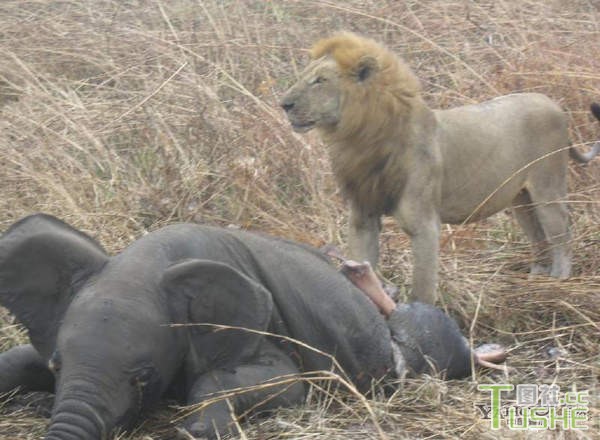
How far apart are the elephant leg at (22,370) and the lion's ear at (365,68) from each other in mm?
2095

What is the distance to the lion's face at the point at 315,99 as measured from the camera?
5.68 metres

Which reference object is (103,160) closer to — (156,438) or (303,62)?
(303,62)

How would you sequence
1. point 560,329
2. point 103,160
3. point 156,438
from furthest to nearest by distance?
point 103,160, point 560,329, point 156,438

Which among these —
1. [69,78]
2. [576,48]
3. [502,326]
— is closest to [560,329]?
[502,326]

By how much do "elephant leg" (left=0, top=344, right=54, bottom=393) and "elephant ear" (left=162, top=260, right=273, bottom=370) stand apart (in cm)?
62

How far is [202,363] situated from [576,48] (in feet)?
16.1

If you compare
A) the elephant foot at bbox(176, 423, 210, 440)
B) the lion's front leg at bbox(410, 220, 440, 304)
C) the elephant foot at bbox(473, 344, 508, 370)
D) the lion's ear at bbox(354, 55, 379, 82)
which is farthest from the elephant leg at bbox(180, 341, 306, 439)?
the lion's ear at bbox(354, 55, 379, 82)

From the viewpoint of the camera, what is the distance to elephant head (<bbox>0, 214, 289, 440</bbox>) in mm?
3777

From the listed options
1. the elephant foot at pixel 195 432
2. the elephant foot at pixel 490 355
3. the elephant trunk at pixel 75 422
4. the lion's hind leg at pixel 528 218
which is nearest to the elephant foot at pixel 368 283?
the elephant foot at pixel 490 355

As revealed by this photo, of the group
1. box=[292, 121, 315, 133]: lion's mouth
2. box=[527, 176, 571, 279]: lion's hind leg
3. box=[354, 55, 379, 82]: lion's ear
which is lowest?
box=[527, 176, 571, 279]: lion's hind leg

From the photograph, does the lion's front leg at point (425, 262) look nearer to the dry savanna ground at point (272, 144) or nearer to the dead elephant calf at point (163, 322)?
the dry savanna ground at point (272, 144)

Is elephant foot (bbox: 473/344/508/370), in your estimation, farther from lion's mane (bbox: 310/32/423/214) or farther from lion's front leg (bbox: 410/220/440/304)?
lion's mane (bbox: 310/32/423/214)

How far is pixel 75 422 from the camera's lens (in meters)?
3.62

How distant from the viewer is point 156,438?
405 cm
